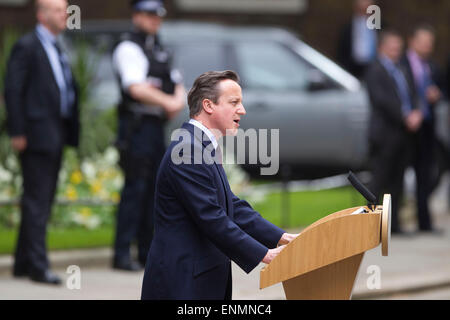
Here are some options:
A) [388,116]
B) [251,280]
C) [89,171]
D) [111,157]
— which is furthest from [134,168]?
[388,116]

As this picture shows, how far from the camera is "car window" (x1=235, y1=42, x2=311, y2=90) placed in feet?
41.0

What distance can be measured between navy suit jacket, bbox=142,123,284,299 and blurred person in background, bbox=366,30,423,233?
6.00 m

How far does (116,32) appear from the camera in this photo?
1251cm

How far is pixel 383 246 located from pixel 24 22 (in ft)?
40.7

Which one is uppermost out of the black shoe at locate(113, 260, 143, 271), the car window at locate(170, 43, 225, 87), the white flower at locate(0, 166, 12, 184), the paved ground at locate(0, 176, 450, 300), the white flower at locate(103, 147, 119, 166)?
the car window at locate(170, 43, 225, 87)

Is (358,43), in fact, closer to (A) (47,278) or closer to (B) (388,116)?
(B) (388,116)

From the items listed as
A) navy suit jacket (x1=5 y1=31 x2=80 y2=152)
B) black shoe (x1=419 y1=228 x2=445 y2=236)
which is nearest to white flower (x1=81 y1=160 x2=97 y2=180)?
navy suit jacket (x1=5 y1=31 x2=80 y2=152)

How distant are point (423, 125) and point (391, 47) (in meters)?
0.97

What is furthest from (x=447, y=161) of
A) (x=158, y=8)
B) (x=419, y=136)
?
(x=158, y=8)

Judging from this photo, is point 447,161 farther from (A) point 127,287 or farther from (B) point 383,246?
(B) point 383,246

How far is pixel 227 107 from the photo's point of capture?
4398 mm

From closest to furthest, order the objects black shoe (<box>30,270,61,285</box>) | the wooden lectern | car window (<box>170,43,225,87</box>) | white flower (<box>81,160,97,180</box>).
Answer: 1. the wooden lectern
2. black shoe (<box>30,270,61,285</box>)
3. white flower (<box>81,160,97,180</box>)
4. car window (<box>170,43,225,87</box>)

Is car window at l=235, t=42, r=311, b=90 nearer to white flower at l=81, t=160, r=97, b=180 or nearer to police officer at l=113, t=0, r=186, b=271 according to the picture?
white flower at l=81, t=160, r=97, b=180

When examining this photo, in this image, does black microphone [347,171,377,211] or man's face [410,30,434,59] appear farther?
man's face [410,30,434,59]
